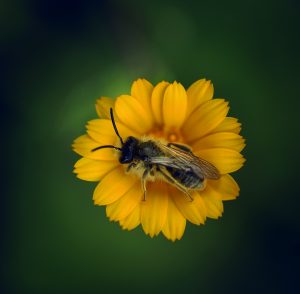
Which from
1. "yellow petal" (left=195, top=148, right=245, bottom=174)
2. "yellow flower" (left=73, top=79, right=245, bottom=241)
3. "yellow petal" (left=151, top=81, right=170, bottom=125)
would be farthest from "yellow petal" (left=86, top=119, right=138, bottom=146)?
"yellow petal" (left=195, top=148, right=245, bottom=174)

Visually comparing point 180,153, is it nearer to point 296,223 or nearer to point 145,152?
point 145,152

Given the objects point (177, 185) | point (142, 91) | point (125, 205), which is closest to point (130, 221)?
point (125, 205)

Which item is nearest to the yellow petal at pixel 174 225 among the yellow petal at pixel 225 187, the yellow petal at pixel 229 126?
the yellow petal at pixel 225 187

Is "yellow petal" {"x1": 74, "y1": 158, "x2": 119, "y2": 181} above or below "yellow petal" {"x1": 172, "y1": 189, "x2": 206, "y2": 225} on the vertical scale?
above

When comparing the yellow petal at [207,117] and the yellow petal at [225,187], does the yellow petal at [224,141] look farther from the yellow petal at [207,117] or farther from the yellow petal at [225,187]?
the yellow petal at [225,187]

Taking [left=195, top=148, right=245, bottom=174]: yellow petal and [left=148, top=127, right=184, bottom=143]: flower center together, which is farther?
[left=148, top=127, right=184, bottom=143]: flower center

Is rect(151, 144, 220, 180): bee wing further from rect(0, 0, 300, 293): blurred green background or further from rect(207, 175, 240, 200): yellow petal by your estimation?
rect(0, 0, 300, 293): blurred green background

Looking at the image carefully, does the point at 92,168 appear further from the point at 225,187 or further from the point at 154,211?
the point at 225,187
